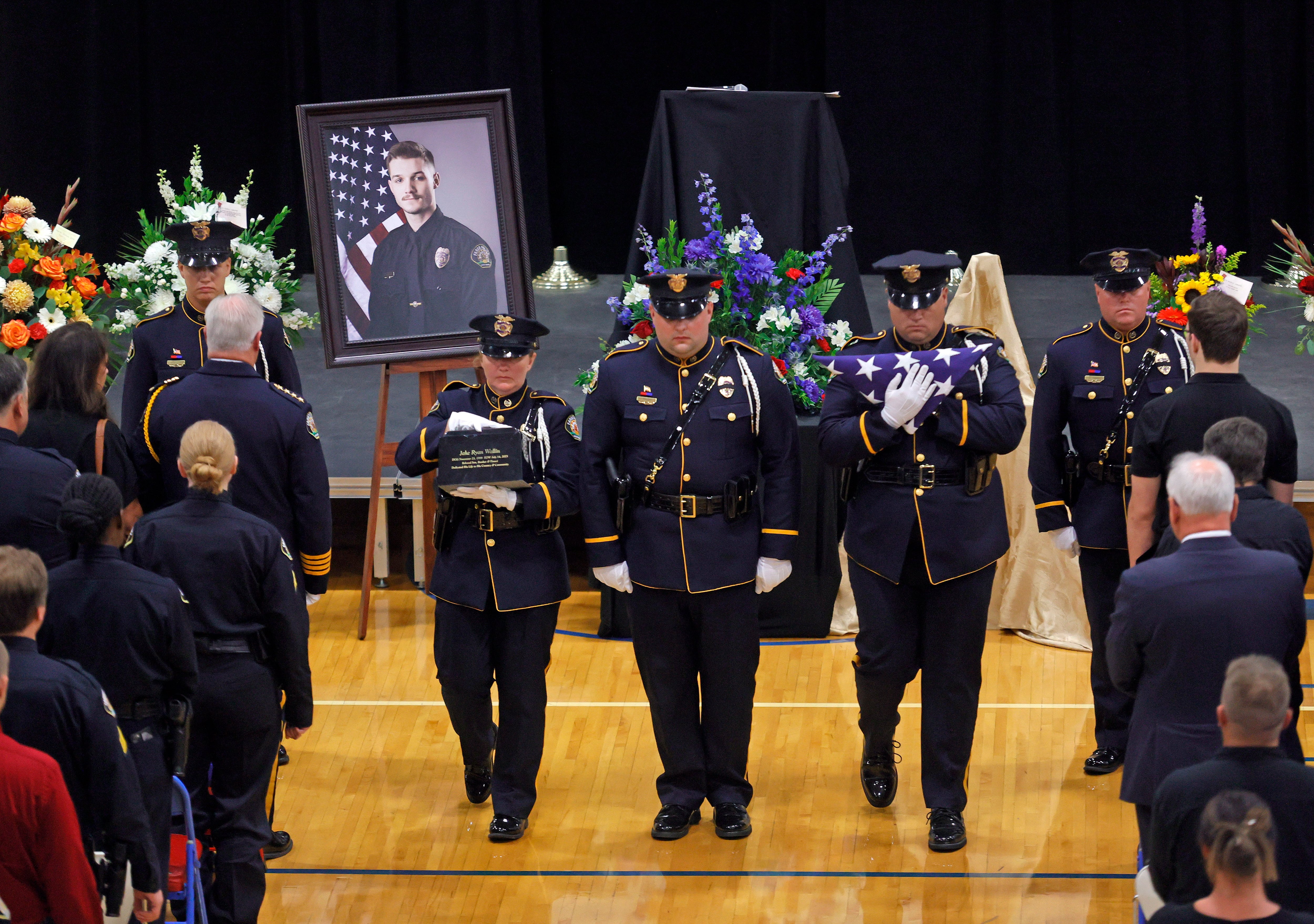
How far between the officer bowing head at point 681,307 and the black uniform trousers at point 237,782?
1.41 meters

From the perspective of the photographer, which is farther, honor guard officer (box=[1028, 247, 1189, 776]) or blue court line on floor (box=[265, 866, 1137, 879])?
honor guard officer (box=[1028, 247, 1189, 776])

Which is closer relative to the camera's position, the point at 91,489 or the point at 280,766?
the point at 91,489

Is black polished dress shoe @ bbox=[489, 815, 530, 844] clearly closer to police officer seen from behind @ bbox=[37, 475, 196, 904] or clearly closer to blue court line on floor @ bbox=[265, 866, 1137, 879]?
blue court line on floor @ bbox=[265, 866, 1137, 879]

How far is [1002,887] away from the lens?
14.2 feet

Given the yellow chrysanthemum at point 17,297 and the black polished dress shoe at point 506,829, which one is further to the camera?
the yellow chrysanthemum at point 17,297

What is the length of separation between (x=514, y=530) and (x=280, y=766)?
1237 mm

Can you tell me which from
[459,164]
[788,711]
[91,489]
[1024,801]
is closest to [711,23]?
[459,164]

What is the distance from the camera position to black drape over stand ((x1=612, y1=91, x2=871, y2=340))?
6254 millimetres

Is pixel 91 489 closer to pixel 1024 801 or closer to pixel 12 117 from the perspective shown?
pixel 1024 801

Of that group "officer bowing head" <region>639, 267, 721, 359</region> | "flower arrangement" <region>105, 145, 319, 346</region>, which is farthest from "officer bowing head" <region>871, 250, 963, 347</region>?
"flower arrangement" <region>105, 145, 319, 346</region>

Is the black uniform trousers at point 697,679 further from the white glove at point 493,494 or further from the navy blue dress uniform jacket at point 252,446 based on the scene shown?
the navy blue dress uniform jacket at point 252,446

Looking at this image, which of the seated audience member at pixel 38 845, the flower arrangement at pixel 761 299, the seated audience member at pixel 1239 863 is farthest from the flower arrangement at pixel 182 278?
the seated audience member at pixel 1239 863

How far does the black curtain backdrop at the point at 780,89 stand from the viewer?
858 centimetres

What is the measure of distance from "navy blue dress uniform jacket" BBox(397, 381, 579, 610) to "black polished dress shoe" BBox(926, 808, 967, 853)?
3.96 ft
